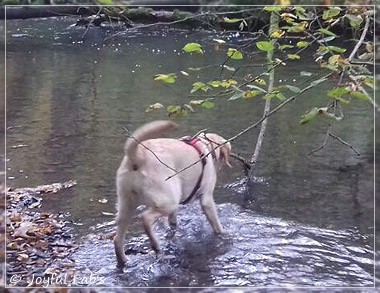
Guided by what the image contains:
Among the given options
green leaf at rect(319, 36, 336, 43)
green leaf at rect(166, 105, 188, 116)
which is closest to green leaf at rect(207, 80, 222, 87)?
green leaf at rect(166, 105, 188, 116)

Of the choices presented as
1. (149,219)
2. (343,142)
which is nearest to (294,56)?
(343,142)

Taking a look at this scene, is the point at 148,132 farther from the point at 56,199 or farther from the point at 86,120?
the point at 56,199

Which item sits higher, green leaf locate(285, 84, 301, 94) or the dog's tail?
green leaf locate(285, 84, 301, 94)

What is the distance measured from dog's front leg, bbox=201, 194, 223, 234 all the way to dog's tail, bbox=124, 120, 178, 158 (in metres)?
0.46

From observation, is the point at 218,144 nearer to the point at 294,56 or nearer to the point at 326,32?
the point at 294,56

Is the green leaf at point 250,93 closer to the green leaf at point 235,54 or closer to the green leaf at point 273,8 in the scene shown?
the green leaf at point 235,54

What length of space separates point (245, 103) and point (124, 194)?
0.54 m

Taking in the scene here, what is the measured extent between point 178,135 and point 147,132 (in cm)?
17

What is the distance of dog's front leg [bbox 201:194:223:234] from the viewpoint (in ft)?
8.75

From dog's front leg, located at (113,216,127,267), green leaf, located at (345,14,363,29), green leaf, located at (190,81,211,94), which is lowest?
dog's front leg, located at (113,216,127,267)

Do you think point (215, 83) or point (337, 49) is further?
point (215, 83)

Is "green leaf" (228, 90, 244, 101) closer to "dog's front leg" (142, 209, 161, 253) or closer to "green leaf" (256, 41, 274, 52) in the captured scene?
"green leaf" (256, 41, 274, 52)

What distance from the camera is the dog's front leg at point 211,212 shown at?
2666 millimetres

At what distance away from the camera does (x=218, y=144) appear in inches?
90.9
